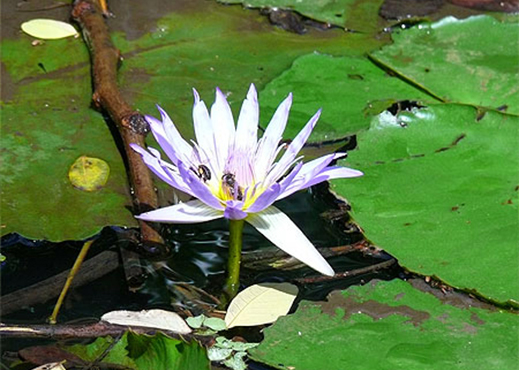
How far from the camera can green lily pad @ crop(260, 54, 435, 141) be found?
2410 millimetres

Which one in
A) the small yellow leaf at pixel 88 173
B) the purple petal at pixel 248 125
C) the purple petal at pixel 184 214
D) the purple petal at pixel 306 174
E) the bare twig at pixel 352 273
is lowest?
the bare twig at pixel 352 273

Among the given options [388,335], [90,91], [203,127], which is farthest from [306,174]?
[90,91]

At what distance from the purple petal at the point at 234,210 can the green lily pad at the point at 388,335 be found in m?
0.23

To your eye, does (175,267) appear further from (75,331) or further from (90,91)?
(90,91)

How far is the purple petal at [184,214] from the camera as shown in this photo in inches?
67.1

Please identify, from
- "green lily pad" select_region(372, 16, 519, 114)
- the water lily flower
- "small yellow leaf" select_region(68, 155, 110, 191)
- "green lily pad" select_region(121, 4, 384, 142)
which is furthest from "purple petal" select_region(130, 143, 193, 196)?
"green lily pad" select_region(372, 16, 519, 114)

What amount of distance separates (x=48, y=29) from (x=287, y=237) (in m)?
1.53

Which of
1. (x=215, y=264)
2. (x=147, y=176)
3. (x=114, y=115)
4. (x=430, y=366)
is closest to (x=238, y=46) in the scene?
(x=114, y=115)

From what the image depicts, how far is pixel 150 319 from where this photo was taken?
1.77 metres

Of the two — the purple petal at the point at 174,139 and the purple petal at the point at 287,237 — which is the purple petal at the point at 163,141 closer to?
the purple petal at the point at 174,139

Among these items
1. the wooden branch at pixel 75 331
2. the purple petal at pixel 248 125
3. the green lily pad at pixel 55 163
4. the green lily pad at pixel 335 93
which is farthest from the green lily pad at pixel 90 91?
the purple petal at pixel 248 125

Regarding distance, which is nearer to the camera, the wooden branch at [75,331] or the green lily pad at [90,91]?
the wooden branch at [75,331]

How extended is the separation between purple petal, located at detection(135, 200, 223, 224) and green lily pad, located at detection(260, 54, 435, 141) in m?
0.67

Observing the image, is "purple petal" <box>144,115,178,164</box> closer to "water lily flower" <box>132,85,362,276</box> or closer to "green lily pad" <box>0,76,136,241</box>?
"water lily flower" <box>132,85,362,276</box>
